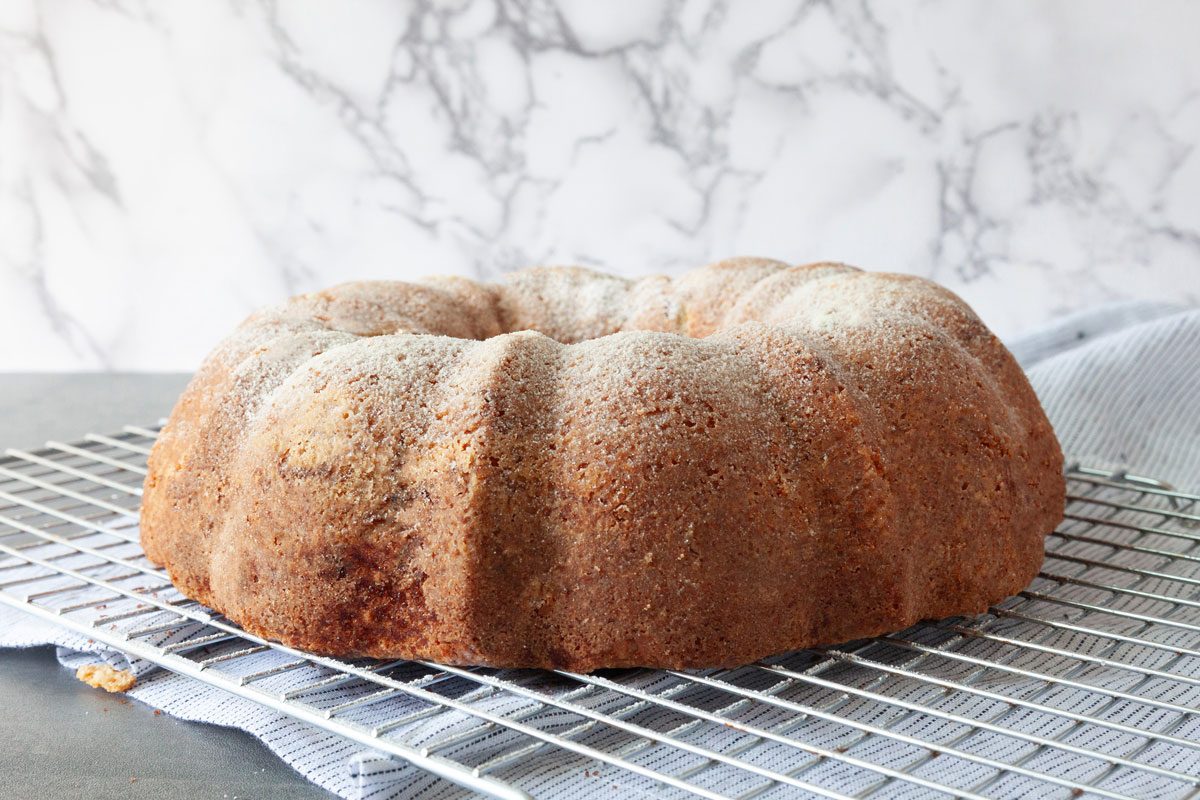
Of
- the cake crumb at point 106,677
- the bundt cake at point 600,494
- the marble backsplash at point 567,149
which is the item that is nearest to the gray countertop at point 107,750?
the cake crumb at point 106,677

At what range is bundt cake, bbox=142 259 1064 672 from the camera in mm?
1587

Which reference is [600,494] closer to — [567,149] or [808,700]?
[808,700]

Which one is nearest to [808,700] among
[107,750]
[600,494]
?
[600,494]

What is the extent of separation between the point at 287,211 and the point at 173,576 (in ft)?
8.43

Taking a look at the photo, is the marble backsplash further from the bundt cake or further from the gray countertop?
the gray countertop

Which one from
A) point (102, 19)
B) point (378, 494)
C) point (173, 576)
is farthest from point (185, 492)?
point (102, 19)

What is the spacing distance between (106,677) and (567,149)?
256cm

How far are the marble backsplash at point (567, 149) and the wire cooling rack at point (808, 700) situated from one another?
1733mm

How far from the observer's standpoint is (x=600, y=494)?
1.59 meters

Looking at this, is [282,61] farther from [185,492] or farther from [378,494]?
[378,494]

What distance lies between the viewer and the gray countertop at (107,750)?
146cm

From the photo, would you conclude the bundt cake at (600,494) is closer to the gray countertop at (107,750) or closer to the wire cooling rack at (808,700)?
the wire cooling rack at (808,700)

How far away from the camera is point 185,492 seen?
186 cm

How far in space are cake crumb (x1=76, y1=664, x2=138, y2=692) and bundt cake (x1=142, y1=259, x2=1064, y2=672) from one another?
15 centimetres
